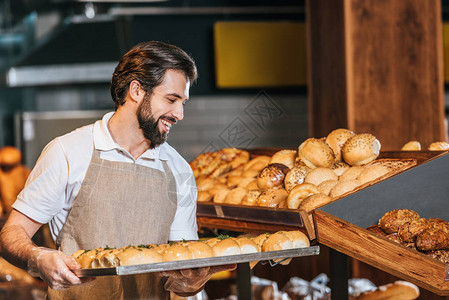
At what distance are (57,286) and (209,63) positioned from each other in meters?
4.55

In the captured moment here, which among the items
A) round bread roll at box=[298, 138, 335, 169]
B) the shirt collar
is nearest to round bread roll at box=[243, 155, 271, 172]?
round bread roll at box=[298, 138, 335, 169]

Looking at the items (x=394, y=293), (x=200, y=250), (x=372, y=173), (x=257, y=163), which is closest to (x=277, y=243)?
(x=200, y=250)

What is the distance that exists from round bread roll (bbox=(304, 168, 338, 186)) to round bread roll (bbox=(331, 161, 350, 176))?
40mm

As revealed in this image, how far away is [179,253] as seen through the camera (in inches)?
62.8

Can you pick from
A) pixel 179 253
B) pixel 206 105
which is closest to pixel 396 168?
pixel 179 253

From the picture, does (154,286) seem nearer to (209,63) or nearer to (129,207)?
(129,207)

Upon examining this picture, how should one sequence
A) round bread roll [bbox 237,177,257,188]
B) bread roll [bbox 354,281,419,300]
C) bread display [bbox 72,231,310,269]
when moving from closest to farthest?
bread display [bbox 72,231,310,269] < round bread roll [bbox 237,177,257,188] < bread roll [bbox 354,281,419,300]

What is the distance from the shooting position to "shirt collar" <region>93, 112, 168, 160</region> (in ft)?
6.31

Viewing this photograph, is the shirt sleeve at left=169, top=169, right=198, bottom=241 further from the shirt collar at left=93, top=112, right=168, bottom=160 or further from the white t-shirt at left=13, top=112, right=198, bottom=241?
the shirt collar at left=93, top=112, right=168, bottom=160

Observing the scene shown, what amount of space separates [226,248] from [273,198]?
54cm

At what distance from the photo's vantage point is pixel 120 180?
190 centimetres

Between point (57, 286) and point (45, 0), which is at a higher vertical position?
point (45, 0)

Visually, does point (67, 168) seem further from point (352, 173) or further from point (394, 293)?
point (394, 293)

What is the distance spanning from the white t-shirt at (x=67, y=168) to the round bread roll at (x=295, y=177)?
404 millimetres
